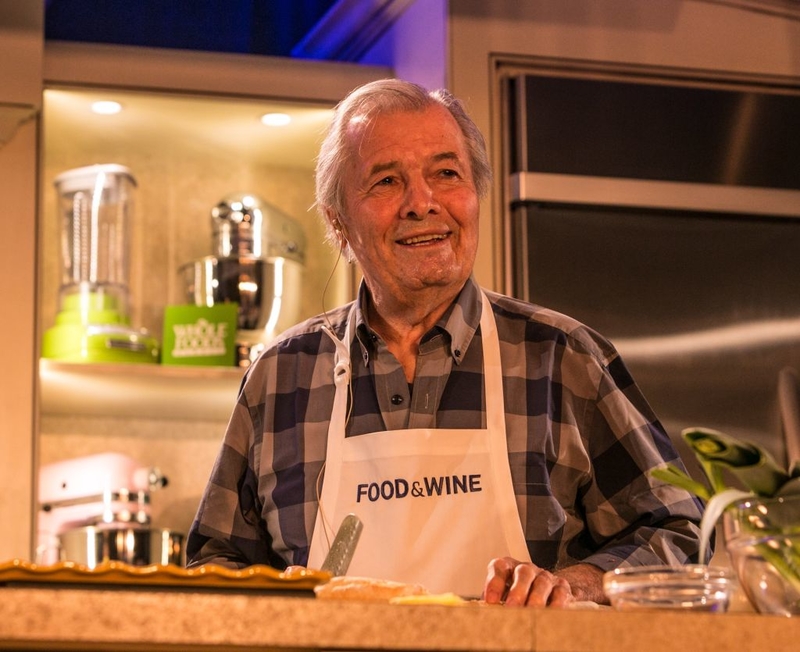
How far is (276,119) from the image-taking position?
251 centimetres

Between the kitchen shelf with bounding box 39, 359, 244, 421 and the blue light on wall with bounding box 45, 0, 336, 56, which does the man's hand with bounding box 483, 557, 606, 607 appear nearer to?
the kitchen shelf with bounding box 39, 359, 244, 421

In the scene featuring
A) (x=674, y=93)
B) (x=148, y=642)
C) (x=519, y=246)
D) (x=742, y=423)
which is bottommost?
(x=148, y=642)

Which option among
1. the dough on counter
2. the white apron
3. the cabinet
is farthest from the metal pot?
the dough on counter

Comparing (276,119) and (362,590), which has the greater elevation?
(276,119)

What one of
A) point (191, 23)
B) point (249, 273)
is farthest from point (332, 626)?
point (191, 23)

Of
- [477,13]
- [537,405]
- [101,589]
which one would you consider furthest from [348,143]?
[101,589]

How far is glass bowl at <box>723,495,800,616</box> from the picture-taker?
80 cm

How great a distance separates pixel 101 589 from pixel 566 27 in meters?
1.88

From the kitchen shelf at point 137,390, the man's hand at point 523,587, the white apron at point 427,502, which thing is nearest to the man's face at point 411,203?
the white apron at point 427,502

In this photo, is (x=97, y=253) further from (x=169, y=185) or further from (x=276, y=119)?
(x=276, y=119)

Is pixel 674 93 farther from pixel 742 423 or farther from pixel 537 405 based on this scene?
pixel 537 405

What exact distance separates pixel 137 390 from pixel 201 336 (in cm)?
16

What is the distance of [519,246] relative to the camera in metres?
2.28

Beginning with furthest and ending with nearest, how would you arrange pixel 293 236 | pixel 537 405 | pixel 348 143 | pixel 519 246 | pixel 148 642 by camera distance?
1. pixel 293 236
2. pixel 519 246
3. pixel 348 143
4. pixel 537 405
5. pixel 148 642
